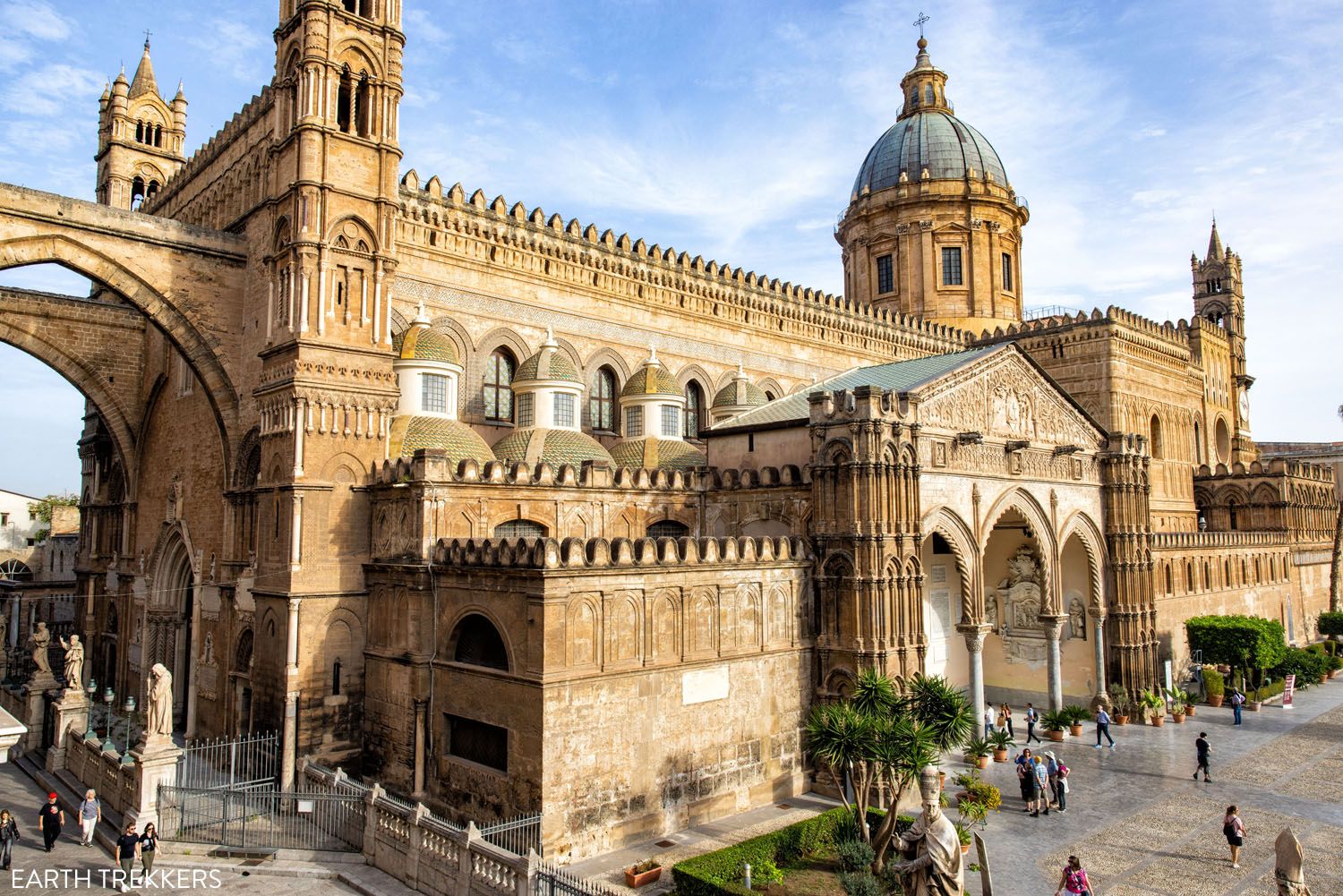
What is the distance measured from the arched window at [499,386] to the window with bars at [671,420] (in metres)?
4.89

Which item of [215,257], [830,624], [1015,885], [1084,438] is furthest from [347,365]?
[1084,438]

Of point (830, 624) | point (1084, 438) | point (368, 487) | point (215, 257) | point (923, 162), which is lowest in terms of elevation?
point (830, 624)

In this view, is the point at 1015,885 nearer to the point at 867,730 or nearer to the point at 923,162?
the point at 867,730

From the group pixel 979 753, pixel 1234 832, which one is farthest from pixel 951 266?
pixel 1234 832

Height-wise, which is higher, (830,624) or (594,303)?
(594,303)

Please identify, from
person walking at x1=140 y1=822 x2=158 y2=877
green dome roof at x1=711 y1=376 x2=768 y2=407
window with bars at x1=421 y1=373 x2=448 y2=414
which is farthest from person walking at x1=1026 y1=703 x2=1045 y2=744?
person walking at x1=140 y1=822 x2=158 y2=877

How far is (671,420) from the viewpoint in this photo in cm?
3072

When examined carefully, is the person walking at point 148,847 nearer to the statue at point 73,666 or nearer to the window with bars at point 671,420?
the statue at point 73,666

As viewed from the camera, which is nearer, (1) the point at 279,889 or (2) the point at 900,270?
(1) the point at 279,889

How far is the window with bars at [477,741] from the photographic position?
752 inches

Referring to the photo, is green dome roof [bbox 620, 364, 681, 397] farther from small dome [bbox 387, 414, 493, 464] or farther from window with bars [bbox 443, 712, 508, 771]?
window with bars [bbox 443, 712, 508, 771]

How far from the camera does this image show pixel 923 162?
5084cm

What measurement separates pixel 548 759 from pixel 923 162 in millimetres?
42510

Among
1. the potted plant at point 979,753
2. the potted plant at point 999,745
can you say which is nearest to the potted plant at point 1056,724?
the potted plant at point 999,745
